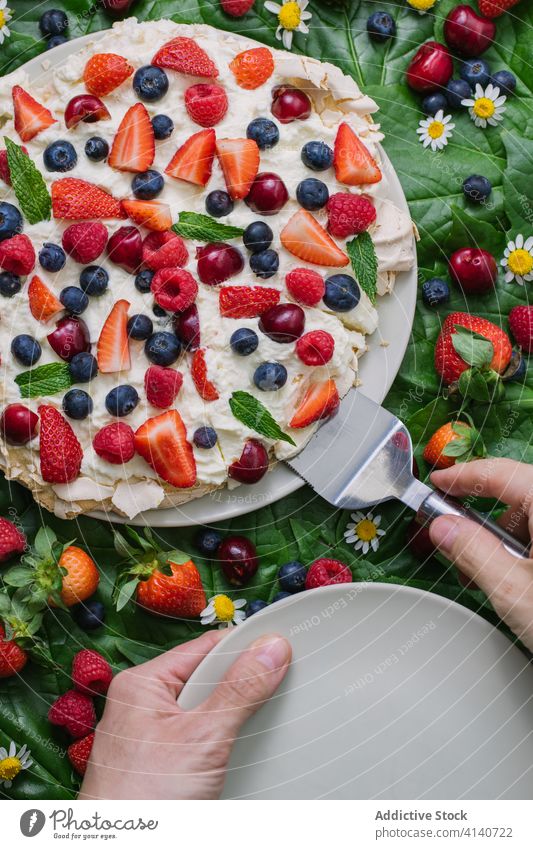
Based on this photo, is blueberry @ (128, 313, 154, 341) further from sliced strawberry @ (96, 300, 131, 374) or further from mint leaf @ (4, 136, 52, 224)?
mint leaf @ (4, 136, 52, 224)

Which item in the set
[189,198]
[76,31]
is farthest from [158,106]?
[76,31]

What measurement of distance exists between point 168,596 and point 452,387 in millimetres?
949

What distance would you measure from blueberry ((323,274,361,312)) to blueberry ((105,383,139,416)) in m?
0.54

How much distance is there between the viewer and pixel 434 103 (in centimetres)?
254

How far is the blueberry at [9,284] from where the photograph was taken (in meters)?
2.23

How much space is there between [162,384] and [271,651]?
0.70 m

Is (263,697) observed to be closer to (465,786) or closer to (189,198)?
(465,786)

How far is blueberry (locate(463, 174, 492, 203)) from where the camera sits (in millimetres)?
2490

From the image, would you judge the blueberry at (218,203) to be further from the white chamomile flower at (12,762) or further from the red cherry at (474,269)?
the white chamomile flower at (12,762)

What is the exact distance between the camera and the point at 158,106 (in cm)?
229

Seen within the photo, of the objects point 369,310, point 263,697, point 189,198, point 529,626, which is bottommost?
point 263,697

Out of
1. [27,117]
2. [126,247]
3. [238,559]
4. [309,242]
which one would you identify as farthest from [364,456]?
[27,117]

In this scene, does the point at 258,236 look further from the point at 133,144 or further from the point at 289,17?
the point at 289,17

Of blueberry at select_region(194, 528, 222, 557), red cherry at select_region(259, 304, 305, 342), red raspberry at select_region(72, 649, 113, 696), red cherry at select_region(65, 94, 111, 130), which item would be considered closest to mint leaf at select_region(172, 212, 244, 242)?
red cherry at select_region(259, 304, 305, 342)
